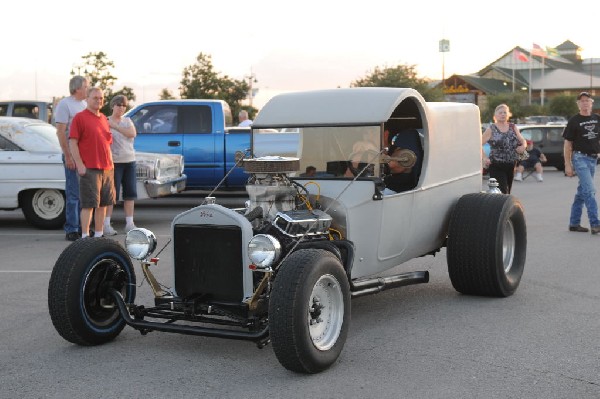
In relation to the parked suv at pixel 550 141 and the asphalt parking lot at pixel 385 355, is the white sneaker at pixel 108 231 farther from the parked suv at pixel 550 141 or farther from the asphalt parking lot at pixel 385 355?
the parked suv at pixel 550 141

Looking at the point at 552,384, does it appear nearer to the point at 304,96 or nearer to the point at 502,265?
the point at 502,265

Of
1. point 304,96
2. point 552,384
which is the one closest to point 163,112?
point 304,96

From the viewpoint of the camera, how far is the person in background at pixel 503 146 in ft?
35.3

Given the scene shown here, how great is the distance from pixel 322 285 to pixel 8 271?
15.6 ft

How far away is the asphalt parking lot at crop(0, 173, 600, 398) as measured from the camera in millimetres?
4719

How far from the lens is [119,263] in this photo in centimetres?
584

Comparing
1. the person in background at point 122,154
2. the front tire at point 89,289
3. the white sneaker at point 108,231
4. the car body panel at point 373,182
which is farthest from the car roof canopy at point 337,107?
the white sneaker at point 108,231

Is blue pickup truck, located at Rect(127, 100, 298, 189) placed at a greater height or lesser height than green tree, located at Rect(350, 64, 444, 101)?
lesser

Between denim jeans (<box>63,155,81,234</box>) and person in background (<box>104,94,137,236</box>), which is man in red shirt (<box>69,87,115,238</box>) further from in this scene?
person in background (<box>104,94,137,236</box>)

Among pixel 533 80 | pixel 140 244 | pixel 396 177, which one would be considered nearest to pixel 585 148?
pixel 396 177

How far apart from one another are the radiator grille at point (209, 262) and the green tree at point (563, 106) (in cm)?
9072

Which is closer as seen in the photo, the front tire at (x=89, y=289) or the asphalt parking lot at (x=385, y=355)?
the asphalt parking lot at (x=385, y=355)

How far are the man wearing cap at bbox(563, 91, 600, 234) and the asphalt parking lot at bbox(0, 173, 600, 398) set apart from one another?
3.30 m

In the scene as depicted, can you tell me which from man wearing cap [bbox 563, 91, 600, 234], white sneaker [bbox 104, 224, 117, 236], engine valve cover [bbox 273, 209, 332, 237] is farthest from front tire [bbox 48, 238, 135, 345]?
man wearing cap [bbox 563, 91, 600, 234]
